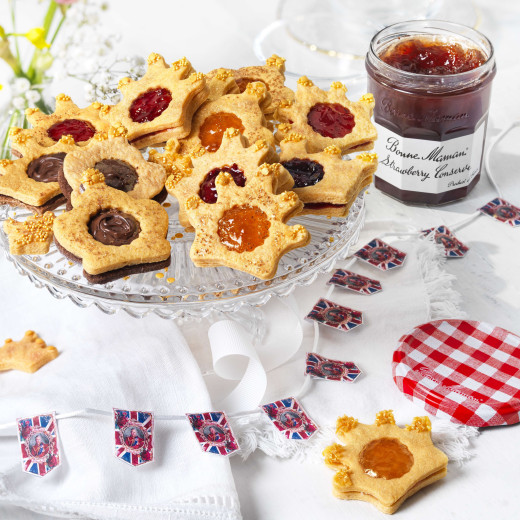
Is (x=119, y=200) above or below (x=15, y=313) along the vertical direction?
above

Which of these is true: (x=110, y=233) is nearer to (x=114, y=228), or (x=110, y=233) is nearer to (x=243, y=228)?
(x=114, y=228)

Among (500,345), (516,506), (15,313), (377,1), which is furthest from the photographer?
(377,1)

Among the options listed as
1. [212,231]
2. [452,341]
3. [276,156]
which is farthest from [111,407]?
[452,341]

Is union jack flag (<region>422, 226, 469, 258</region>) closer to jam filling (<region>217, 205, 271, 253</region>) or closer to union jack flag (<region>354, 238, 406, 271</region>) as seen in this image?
union jack flag (<region>354, 238, 406, 271</region>)

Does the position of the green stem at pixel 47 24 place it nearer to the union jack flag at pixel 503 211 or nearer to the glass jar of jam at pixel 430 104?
the glass jar of jam at pixel 430 104

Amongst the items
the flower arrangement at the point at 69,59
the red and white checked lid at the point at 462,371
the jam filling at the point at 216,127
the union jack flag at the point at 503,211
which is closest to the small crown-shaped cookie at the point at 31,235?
the jam filling at the point at 216,127

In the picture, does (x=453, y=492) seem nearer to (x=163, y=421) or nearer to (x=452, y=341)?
(x=452, y=341)

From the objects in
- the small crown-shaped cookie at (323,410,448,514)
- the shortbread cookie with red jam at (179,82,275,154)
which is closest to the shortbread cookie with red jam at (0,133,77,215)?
the shortbread cookie with red jam at (179,82,275,154)
